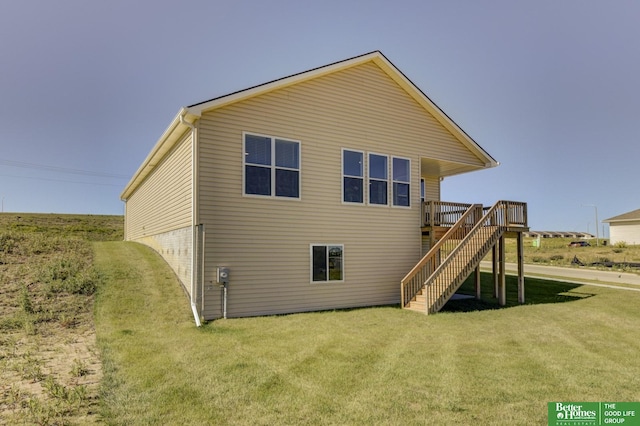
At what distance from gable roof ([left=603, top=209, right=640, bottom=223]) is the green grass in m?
40.6

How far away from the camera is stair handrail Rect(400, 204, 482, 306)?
1161cm

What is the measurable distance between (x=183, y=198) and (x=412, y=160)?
26.5 ft

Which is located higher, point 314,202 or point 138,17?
point 138,17

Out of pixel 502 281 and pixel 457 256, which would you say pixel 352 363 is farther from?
pixel 502 281

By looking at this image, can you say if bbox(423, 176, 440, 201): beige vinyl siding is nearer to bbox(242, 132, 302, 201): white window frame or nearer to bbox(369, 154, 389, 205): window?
bbox(369, 154, 389, 205): window

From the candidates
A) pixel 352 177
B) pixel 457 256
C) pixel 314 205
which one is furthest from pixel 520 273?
pixel 314 205

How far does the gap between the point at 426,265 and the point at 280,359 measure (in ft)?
A: 24.1

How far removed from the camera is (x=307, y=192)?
11.1 metres

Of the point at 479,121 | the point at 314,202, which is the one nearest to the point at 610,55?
the point at 479,121

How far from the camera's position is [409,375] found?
17.8 ft

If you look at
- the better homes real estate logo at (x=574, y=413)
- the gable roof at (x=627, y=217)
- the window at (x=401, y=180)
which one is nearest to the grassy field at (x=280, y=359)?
the better homes real estate logo at (x=574, y=413)

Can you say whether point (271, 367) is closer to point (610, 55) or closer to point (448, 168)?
point (448, 168)

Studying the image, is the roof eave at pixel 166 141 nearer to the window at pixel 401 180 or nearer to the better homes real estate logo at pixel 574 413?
the window at pixel 401 180

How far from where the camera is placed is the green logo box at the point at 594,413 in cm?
426
